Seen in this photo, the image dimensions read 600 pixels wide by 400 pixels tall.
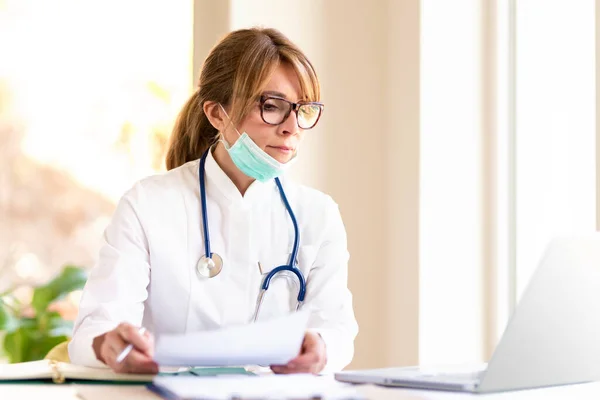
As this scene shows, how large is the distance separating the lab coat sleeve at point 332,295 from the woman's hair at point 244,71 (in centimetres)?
35

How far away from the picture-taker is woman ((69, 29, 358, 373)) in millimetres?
1871

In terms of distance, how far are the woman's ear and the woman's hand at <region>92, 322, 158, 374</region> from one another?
0.74 m

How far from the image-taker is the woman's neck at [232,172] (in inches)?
79.8

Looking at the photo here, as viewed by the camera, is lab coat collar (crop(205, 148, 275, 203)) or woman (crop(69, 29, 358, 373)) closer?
woman (crop(69, 29, 358, 373))

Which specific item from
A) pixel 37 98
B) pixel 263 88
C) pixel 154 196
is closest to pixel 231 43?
pixel 263 88

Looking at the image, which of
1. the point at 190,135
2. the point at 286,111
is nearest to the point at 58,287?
the point at 190,135

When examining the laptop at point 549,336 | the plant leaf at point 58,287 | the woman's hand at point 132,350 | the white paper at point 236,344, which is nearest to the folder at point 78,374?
the woman's hand at point 132,350

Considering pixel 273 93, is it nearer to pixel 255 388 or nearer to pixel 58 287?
pixel 255 388

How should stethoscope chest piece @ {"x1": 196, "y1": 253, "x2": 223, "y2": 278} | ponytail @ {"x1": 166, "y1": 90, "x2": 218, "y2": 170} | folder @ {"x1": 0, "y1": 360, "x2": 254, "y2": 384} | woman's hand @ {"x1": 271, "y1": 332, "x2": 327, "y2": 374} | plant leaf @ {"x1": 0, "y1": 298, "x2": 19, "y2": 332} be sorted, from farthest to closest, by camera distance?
plant leaf @ {"x1": 0, "y1": 298, "x2": 19, "y2": 332} < ponytail @ {"x1": 166, "y1": 90, "x2": 218, "y2": 170} < stethoscope chest piece @ {"x1": 196, "y1": 253, "x2": 223, "y2": 278} < woman's hand @ {"x1": 271, "y1": 332, "x2": 327, "y2": 374} < folder @ {"x1": 0, "y1": 360, "x2": 254, "y2": 384}

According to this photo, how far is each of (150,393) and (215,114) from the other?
0.97 m

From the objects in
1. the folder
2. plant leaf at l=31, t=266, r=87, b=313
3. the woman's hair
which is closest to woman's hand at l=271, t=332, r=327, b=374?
the folder

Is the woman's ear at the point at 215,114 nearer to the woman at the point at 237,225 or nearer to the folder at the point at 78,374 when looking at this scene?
the woman at the point at 237,225

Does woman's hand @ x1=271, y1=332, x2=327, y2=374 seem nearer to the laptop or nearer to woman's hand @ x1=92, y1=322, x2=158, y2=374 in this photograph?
the laptop

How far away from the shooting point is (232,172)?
6.66 feet
